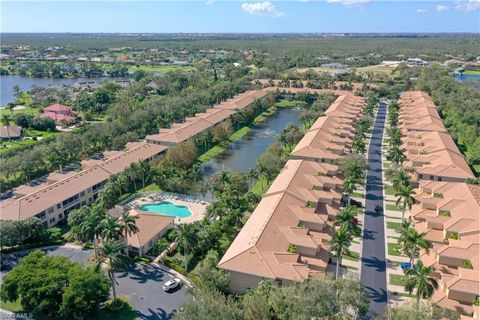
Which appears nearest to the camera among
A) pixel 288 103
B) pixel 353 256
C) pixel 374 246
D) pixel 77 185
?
pixel 353 256

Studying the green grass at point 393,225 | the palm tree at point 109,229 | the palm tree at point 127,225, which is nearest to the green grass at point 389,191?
the green grass at point 393,225

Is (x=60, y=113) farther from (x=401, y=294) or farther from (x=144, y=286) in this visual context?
(x=401, y=294)

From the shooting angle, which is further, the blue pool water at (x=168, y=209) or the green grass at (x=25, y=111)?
the green grass at (x=25, y=111)

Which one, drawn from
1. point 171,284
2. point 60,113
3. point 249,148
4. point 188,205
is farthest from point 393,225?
point 60,113

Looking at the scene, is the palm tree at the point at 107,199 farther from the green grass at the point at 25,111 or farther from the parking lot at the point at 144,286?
the green grass at the point at 25,111

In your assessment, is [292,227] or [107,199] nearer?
[292,227]
